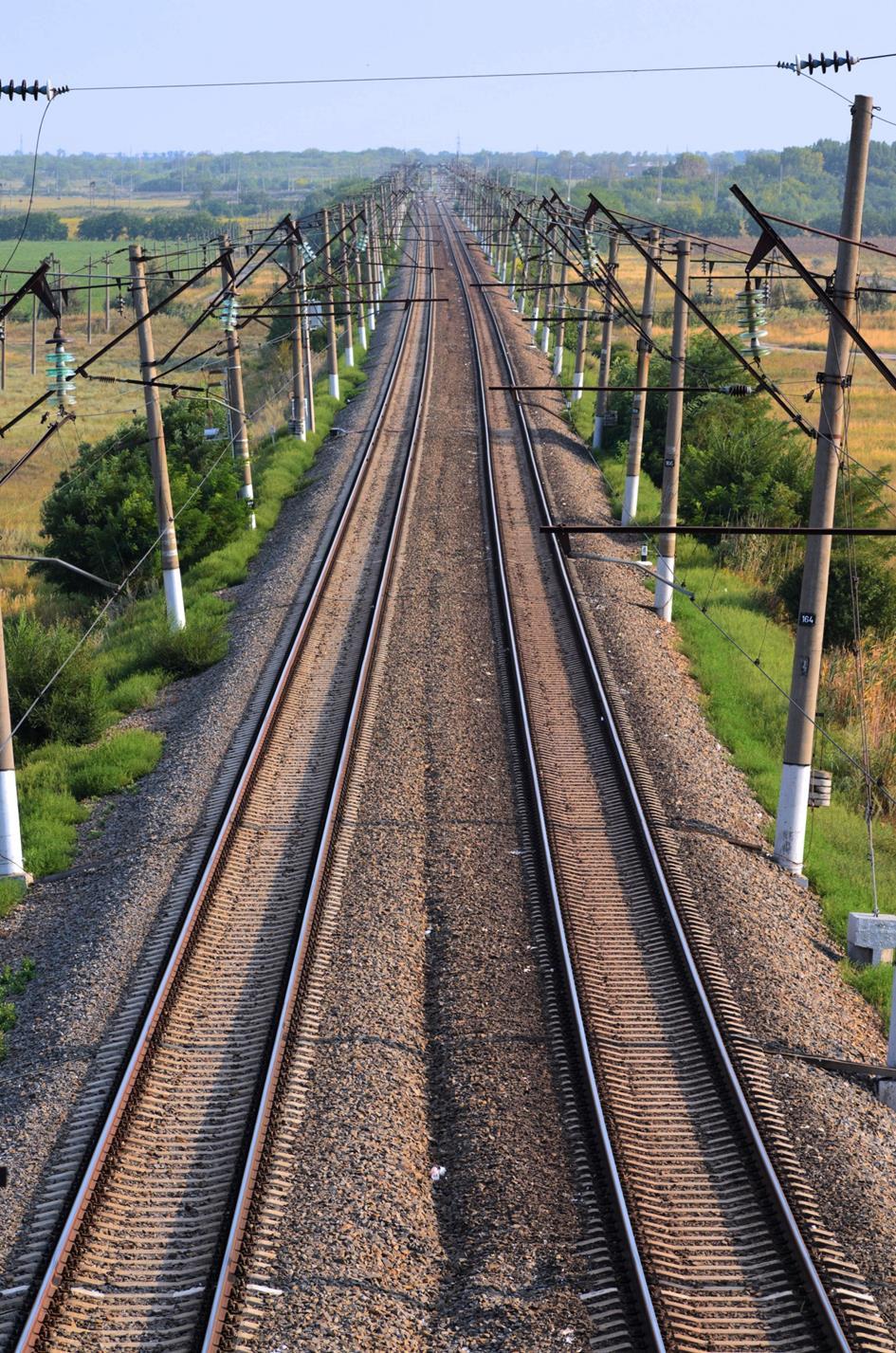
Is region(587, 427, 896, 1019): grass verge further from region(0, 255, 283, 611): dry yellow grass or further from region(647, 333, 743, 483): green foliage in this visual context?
region(0, 255, 283, 611): dry yellow grass

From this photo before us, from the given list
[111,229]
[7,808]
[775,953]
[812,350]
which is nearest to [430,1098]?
[775,953]

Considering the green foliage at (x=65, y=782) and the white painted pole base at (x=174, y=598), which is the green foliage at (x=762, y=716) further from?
the white painted pole base at (x=174, y=598)

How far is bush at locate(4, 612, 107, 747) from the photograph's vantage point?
1986 cm

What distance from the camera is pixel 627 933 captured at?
13750 millimetres

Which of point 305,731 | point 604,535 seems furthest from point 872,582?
point 305,731

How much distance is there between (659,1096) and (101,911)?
19.9 ft

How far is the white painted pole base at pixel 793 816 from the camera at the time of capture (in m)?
15.8

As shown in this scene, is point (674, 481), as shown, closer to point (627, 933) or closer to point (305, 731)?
point (305, 731)

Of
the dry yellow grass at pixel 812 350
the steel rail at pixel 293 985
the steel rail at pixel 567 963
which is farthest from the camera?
the dry yellow grass at pixel 812 350

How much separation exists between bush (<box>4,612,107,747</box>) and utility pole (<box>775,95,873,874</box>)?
947 cm

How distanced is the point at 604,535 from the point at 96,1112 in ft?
67.0

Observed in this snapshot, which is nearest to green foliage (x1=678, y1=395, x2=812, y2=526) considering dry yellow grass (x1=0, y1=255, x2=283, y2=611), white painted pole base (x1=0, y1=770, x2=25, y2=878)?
dry yellow grass (x1=0, y1=255, x2=283, y2=611)

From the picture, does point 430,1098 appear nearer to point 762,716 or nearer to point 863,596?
point 762,716

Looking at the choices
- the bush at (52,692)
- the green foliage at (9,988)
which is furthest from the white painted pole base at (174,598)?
the green foliage at (9,988)
